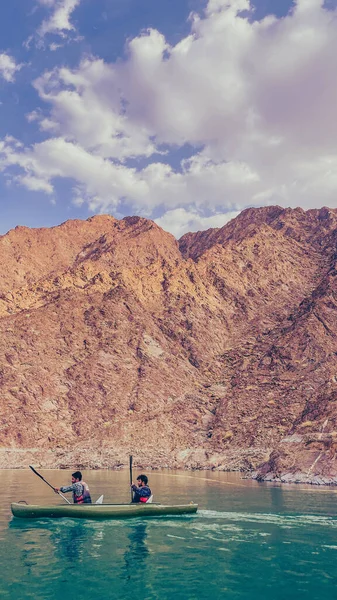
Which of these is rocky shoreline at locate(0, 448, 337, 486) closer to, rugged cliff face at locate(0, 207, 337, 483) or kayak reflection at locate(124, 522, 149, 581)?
rugged cliff face at locate(0, 207, 337, 483)

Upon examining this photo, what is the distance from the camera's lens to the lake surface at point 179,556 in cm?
1789

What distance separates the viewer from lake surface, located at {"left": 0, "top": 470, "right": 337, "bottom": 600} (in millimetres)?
17891

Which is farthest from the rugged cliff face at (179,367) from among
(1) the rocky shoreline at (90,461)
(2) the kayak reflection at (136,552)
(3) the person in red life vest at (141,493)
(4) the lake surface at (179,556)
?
(2) the kayak reflection at (136,552)

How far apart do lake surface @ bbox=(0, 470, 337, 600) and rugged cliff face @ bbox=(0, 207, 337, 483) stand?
35.4m

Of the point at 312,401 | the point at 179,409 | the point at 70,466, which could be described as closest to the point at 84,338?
the point at 179,409

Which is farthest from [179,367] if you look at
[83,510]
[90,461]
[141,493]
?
[83,510]

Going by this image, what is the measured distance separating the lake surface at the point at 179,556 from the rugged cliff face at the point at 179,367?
35430 mm

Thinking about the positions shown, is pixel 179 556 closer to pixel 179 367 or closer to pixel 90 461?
pixel 90 461

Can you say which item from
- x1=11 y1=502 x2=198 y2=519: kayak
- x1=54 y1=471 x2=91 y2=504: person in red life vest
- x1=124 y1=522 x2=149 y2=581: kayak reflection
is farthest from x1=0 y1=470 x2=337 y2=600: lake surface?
x1=54 y1=471 x2=91 y2=504: person in red life vest

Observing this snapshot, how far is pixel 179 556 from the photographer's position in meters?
22.8

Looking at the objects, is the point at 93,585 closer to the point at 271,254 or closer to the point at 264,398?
the point at 264,398

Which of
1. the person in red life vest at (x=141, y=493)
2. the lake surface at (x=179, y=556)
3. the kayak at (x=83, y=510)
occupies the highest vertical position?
the person in red life vest at (x=141, y=493)

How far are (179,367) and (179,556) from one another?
10581 cm

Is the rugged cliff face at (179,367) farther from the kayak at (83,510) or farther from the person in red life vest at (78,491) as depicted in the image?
the person in red life vest at (78,491)
